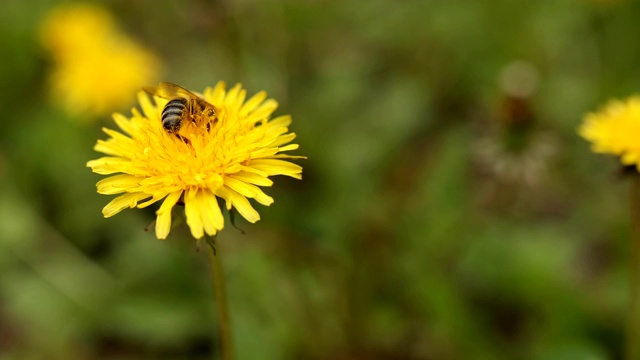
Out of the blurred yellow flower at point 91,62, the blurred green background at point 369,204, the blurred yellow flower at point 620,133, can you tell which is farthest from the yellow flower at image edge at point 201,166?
the blurred yellow flower at point 91,62

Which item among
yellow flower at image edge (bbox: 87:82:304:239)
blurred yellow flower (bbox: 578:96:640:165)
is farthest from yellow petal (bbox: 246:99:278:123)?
blurred yellow flower (bbox: 578:96:640:165)

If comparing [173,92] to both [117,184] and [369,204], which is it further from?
[369,204]

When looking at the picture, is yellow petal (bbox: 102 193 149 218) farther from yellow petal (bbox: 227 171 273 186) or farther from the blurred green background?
the blurred green background

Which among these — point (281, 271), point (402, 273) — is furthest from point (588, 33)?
point (281, 271)

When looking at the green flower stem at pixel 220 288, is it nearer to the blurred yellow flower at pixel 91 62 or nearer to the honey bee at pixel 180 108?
the honey bee at pixel 180 108

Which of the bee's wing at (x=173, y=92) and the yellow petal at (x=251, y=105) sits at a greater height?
the bee's wing at (x=173, y=92)

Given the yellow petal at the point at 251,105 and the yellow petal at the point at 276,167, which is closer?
the yellow petal at the point at 276,167

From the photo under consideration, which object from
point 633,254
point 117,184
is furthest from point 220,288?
Result: point 633,254
